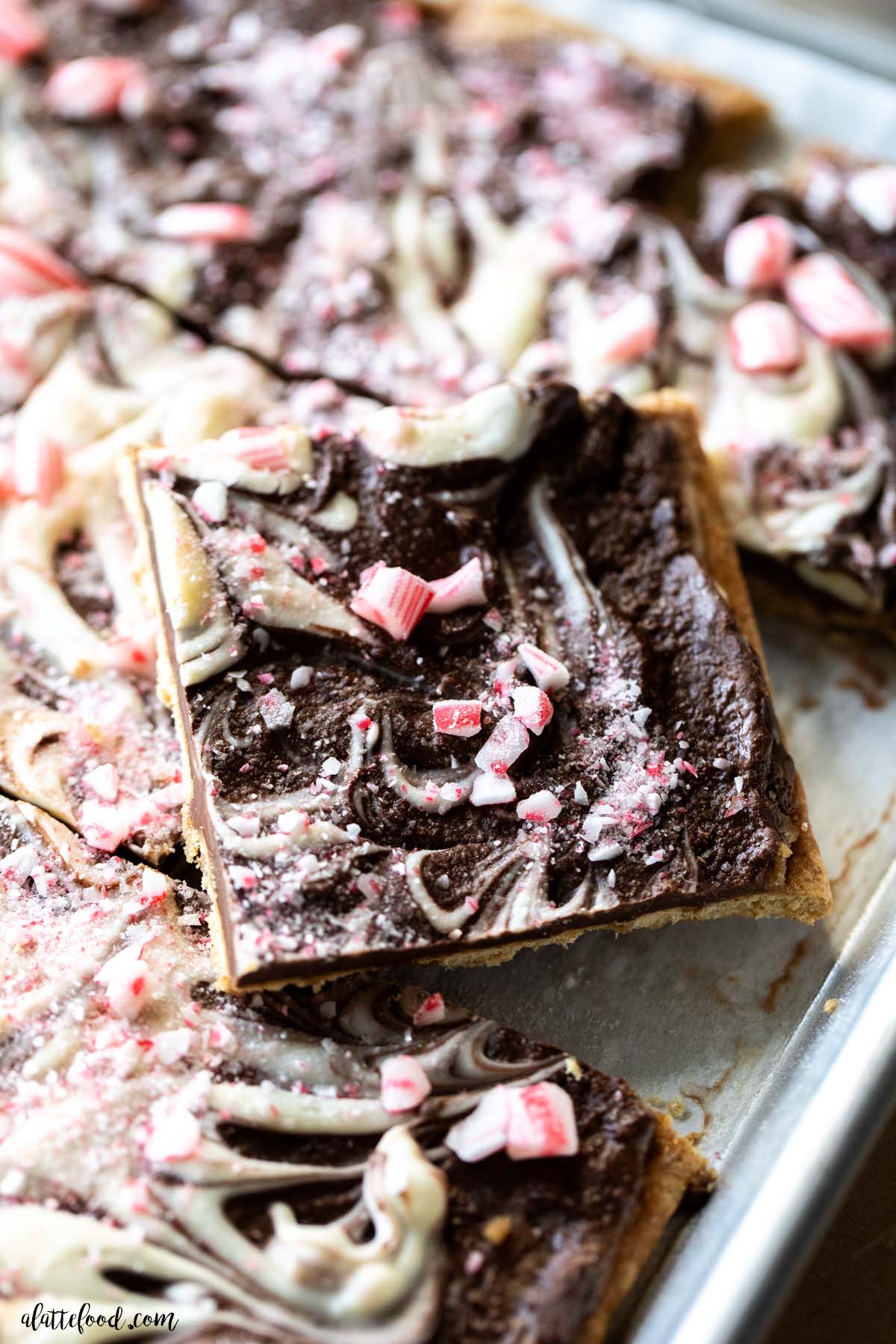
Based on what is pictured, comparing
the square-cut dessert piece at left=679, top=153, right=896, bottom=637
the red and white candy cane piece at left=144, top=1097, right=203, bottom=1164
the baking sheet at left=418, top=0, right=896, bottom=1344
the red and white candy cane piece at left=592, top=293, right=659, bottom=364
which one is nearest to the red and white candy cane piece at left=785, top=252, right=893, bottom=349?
the square-cut dessert piece at left=679, top=153, right=896, bottom=637

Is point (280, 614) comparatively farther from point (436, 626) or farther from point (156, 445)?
point (156, 445)

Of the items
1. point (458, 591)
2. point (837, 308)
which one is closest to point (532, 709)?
point (458, 591)

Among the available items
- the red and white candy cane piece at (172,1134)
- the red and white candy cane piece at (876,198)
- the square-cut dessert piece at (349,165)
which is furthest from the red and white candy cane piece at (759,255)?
the red and white candy cane piece at (172,1134)

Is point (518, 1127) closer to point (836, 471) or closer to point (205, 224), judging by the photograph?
point (836, 471)

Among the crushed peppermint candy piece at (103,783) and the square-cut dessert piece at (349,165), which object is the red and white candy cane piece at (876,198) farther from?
the crushed peppermint candy piece at (103,783)

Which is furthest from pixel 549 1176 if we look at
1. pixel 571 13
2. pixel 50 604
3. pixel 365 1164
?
pixel 571 13

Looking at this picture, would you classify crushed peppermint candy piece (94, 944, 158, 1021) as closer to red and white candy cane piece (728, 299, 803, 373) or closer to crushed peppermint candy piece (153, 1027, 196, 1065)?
crushed peppermint candy piece (153, 1027, 196, 1065)
